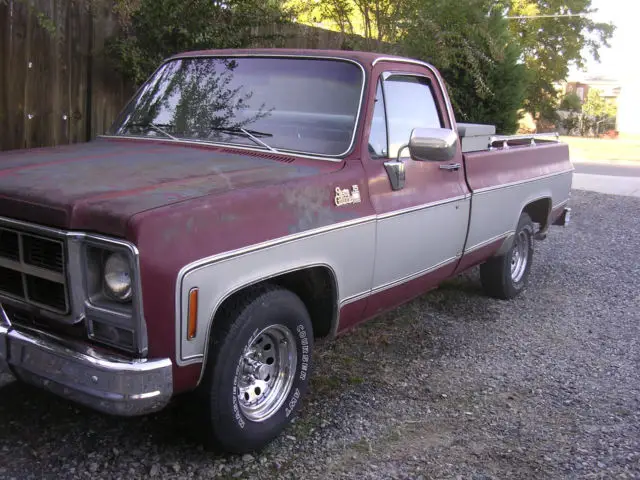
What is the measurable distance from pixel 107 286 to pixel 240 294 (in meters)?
0.62

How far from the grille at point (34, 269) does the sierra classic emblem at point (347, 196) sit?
4.67 ft

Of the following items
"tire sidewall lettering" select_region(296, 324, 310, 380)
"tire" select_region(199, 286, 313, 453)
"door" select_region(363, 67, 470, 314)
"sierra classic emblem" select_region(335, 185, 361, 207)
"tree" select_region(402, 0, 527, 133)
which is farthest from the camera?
"tree" select_region(402, 0, 527, 133)

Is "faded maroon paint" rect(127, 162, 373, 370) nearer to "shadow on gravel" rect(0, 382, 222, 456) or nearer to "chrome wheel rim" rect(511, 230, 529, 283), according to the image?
"shadow on gravel" rect(0, 382, 222, 456)

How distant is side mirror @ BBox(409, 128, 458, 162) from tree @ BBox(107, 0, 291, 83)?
314cm

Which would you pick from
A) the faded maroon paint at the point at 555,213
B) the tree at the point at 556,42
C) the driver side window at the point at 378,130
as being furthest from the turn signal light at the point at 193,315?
the tree at the point at 556,42

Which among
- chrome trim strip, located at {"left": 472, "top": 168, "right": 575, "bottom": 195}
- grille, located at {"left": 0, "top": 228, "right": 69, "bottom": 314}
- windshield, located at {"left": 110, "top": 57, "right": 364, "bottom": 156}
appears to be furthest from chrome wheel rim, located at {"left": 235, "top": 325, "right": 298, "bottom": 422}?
chrome trim strip, located at {"left": 472, "top": 168, "right": 575, "bottom": 195}

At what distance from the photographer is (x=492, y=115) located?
10.7m

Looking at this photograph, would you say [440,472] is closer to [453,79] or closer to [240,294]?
[240,294]

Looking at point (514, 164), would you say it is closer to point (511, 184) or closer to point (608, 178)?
point (511, 184)

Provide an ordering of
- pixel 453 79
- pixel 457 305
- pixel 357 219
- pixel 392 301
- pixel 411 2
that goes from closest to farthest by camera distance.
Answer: pixel 357 219 < pixel 392 301 < pixel 457 305 < pixel 411 2 < pixel 453 79

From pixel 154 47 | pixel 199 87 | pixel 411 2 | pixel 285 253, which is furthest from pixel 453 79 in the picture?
pixel 285 253

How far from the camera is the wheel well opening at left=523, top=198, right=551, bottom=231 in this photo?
21.4ft

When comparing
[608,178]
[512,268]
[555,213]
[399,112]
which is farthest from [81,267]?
[608,178]

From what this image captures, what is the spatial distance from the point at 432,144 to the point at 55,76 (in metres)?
4.02
